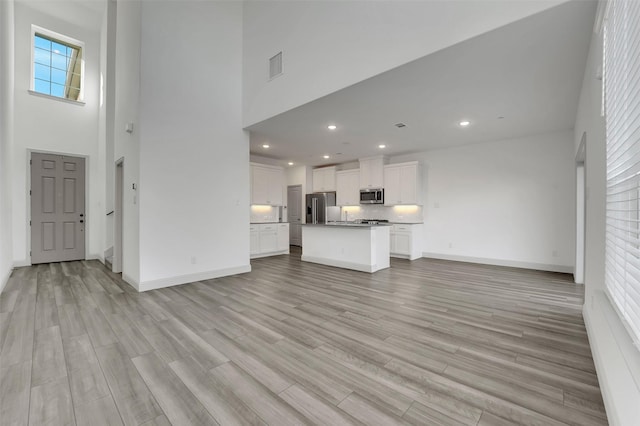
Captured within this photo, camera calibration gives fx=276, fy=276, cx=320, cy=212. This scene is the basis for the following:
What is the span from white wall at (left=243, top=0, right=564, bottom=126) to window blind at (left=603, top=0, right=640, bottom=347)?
1.05 metres

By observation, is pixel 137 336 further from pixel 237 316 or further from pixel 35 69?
pixel 35 69

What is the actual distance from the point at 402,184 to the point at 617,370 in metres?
6.17

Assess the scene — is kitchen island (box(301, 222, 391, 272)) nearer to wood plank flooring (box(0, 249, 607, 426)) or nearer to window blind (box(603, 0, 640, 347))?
wood plank flooring (box(0, 249, 607, 426))

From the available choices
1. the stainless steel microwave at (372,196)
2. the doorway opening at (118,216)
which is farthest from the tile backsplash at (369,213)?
the doorway opening at (118,216)

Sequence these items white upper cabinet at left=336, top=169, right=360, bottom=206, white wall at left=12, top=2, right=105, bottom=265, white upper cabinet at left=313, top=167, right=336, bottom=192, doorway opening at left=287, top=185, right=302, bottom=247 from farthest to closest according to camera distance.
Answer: doorway opening at left=287, top=185, right=302, bottom=247, white upper cabinet at left=313, top=167, right=336, bottom=192, white upper cabinet at left=336, top=169, right=360, bottom=206, white wall at left=12, top=2, right=105, bottom=265

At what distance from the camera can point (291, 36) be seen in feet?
14.5

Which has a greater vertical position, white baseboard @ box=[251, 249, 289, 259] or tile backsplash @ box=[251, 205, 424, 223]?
tile backsplash @ box=[251, 205, 424, 223]

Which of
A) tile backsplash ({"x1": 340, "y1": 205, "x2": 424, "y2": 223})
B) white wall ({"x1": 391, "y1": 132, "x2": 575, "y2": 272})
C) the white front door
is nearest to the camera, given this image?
white wall ({"x1": 391, "y1": 132, "x2": 575, "y2": 272})

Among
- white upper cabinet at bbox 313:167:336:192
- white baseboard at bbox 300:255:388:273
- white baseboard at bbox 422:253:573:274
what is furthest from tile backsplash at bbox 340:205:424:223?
white baseboard at bbox 300:255:388:273

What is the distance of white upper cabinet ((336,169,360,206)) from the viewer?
331 inches

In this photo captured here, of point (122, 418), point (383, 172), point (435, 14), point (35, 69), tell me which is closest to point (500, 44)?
point (435, 14)

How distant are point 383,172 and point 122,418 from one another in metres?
7.19

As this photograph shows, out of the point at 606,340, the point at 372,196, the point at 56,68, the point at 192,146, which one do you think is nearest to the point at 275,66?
the point at 192,146

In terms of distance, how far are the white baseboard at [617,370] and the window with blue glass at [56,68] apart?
377 inches
